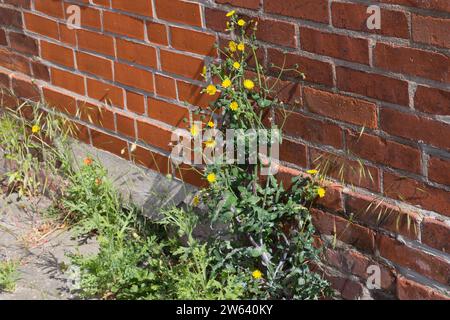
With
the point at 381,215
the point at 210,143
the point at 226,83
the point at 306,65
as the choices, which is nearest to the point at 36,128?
the point at 210,143

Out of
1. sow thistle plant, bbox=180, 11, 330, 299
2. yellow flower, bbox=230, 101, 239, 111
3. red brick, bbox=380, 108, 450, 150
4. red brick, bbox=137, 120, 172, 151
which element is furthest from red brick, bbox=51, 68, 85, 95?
red brick, bbox=380, 108, 450, 150

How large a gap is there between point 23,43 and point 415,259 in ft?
6.78

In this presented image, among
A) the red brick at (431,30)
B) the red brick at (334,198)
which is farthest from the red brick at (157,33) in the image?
the red brick at (431,30)

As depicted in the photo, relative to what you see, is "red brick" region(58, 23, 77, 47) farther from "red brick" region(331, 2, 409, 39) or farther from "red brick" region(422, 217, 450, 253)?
"red brick" region(422, 217, 450, 253)

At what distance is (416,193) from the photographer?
2816mm

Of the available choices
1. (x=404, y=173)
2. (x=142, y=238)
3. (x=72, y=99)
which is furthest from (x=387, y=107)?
(x=72, y=99)

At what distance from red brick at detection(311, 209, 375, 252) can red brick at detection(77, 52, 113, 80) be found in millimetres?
1069

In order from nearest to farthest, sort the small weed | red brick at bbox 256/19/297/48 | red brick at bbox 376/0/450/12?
1. red brick at bbox 376/0/450/12
2. red brick at bbox 256/19/297/48
3. the small weed

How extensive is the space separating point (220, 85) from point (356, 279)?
819mm

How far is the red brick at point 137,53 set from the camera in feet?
11.3

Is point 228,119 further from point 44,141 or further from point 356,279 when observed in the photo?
point 44,141

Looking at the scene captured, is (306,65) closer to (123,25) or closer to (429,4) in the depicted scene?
(429,4)

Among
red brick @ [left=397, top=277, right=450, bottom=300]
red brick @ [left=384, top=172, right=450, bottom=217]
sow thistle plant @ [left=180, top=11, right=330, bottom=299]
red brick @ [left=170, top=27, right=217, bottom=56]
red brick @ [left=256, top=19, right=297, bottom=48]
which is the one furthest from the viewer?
red brick @ [left=170, top=27, right=217, bottom=56]

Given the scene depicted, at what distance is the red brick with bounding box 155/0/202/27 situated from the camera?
127 inches
